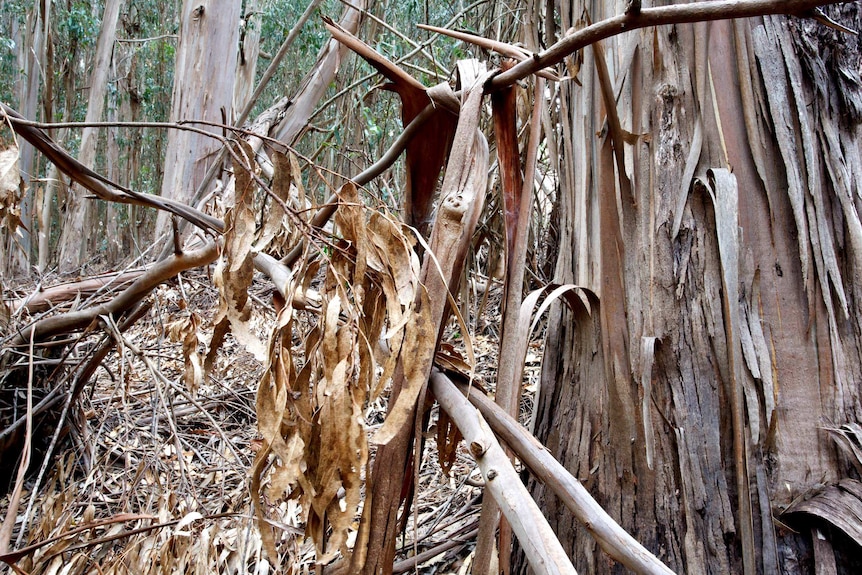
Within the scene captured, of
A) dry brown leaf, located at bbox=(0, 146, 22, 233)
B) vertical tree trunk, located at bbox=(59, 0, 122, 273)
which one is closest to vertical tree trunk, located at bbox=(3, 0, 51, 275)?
vertical tree trunk, located at bbox=(59, 0, 122, 273)

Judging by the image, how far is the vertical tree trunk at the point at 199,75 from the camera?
5336 mm

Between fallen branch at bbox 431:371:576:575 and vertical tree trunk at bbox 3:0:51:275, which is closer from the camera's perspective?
fallen branch at bbox 431:371:576:575

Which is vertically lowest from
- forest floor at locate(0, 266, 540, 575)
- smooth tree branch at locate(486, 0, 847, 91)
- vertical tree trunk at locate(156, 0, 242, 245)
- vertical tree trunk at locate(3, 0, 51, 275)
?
forest floor at locate(0, 266, 540, 575)

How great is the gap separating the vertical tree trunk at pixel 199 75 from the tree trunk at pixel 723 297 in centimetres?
480

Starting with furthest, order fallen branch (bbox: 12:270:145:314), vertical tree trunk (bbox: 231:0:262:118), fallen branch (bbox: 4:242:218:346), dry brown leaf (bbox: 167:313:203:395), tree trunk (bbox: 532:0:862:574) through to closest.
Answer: vertical tree trunk (bbox: 231:0:262:118) < fallen branch (bbox: 12:270:145:314) < fallen branch (bbox: 4:242:218:346) < dry brown leaf (bbox: 167:313:203:395) < tree trunk (bbox: 532:0:862:574)

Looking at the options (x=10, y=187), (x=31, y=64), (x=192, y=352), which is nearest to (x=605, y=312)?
(x=192, y=352)

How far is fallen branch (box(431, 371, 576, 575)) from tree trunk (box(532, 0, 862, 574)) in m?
0.36

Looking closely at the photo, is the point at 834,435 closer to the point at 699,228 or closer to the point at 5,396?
the point at 699,228

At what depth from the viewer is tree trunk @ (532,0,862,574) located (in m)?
0.93

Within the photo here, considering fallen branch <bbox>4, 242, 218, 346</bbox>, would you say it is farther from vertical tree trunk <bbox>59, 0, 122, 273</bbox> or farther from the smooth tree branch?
vertical tree trunk <bbox>59, 0, 122, 273</bbox>

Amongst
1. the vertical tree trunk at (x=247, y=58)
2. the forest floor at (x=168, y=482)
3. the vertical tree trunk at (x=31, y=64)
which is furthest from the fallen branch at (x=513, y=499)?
the vertical tree trunk at (x=31, y=64)

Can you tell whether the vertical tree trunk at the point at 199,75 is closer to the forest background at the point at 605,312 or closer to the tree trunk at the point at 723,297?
the forest background at the point at 605,312

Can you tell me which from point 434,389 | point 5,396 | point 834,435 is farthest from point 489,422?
point 5,396

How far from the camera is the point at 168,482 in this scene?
1.51 metres
